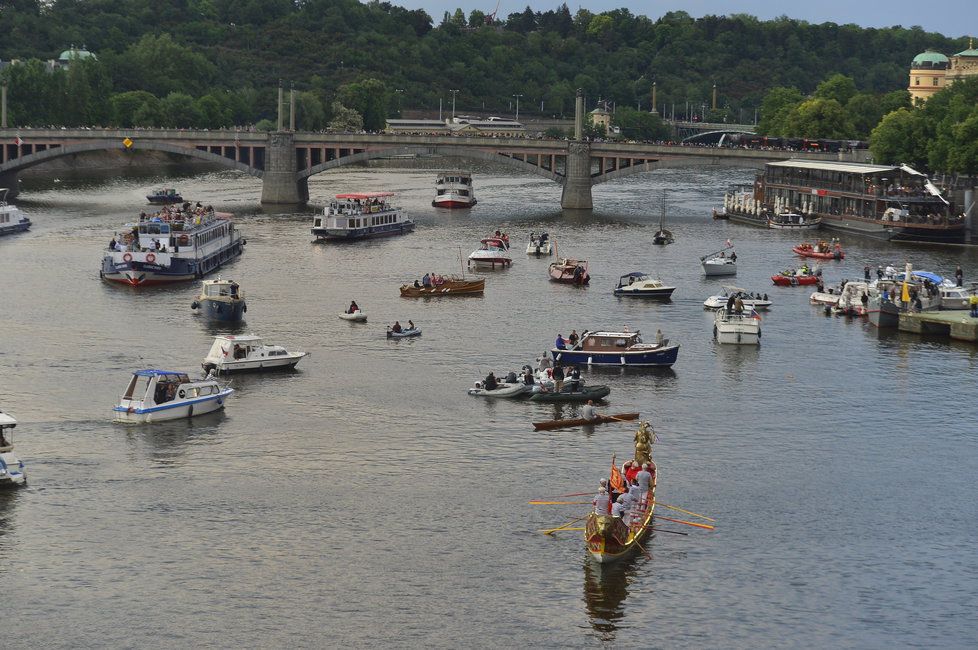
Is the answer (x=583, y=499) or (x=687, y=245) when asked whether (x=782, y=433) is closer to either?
(x=583, y=499)

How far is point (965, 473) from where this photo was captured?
2906 inches

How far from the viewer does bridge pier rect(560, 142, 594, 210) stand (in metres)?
199

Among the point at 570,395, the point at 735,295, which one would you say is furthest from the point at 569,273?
the point at 570,395

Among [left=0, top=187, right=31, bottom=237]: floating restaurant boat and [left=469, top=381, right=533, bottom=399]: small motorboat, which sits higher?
[left=0, top=187, right=31, bottom=237]: floating restaurant boat

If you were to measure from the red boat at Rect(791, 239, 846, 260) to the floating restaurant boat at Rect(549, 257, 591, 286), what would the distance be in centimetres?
Answer: 2650

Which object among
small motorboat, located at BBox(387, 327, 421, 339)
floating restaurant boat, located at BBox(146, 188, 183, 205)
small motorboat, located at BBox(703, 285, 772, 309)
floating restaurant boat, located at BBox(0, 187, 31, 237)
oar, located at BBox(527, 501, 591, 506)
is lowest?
Answer: oar, located at BBox(527, 501, 591, 506)

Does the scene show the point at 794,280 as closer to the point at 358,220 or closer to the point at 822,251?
the point at 822,251

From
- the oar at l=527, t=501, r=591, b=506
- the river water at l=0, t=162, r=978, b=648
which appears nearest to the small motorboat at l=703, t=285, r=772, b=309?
the river water at l=0, t=162, r=978, b=648

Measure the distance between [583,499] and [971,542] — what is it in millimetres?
15910

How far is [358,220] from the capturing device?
532 feet

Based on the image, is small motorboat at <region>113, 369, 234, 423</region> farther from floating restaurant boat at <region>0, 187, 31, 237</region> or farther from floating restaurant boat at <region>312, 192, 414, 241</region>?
floating restaurant boat at <region>0, 187, 31, 237</region>

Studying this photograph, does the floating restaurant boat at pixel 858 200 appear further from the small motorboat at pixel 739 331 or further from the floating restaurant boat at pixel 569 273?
the small motorboat at pixel 739 331

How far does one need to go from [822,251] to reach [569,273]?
101 feet

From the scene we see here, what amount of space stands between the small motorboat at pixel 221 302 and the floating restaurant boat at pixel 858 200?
265ft
